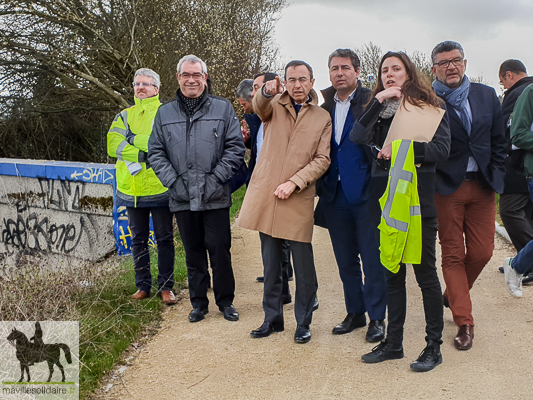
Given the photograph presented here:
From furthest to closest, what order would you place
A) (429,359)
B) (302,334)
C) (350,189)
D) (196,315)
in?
(196,315) → (302,334) → (350,189) → (429,359)

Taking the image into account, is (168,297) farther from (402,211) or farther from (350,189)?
(402,211)

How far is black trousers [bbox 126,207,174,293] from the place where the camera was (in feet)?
19.6

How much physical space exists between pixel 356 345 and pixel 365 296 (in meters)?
0.41

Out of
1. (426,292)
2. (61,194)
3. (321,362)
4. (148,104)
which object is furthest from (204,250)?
(61,194)

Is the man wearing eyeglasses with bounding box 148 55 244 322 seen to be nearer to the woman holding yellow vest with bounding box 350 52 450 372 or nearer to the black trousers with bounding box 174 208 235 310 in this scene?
the black trousers with bounding box 174 208 235 310

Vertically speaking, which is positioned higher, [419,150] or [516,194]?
[419,150]

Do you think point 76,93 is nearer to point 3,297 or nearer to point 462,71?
point 3,297

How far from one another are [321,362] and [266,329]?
717 millimetres

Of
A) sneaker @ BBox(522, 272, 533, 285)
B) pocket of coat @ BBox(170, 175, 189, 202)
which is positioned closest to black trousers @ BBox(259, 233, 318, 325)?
pocket of coat @ BBox(170, 175, 189, 202)

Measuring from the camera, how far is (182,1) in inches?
675

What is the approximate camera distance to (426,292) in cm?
411

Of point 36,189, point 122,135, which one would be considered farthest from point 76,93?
point 122,135

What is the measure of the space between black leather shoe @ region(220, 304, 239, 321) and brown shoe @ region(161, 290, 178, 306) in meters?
0.66

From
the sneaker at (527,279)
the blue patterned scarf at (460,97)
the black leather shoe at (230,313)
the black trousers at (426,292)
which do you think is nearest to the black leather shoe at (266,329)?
the black leather shoe at (230,313)
